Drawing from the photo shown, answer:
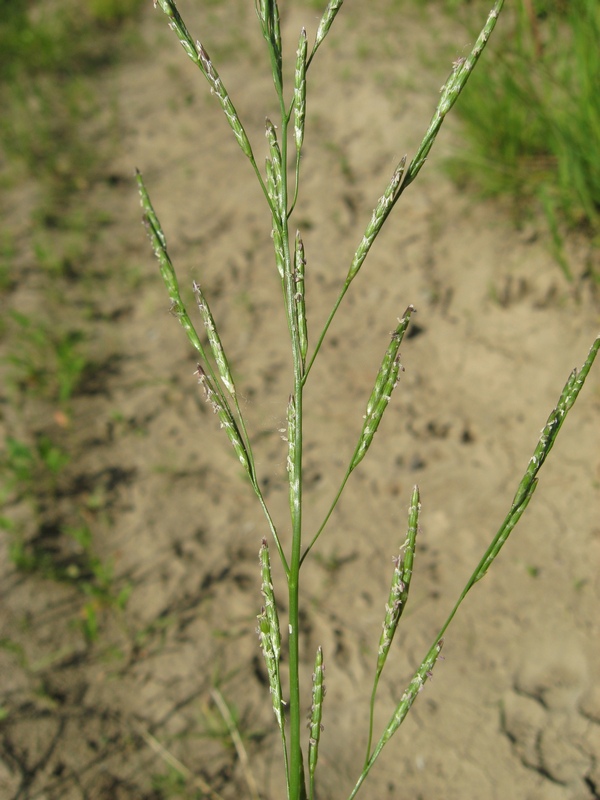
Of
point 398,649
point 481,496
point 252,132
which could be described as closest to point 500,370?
point 481,496

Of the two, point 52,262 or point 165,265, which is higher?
point 52,262

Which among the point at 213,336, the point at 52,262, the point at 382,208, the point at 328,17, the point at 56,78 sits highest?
the point at 56,78

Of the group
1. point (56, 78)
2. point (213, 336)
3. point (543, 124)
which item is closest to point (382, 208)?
point (213, 336)

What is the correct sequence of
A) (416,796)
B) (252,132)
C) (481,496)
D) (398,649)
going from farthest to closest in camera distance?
1. (252,132)
2. (481,496)
3. (398,649)
4. (416,796)

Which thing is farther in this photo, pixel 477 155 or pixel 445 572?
pixel 477 155

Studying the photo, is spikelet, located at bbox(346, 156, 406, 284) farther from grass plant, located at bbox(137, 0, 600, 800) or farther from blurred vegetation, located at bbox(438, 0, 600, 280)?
blurred vegetation, located at bbox(438, 0, 600, 280)

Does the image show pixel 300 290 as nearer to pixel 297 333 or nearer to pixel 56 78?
pixel 297 333

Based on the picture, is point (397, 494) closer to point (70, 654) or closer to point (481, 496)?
point (481, 496)
